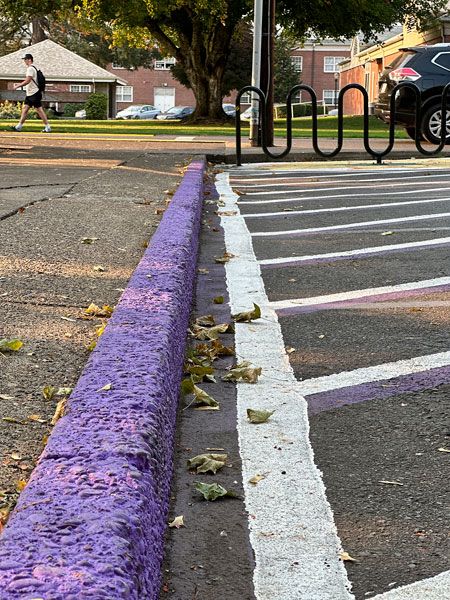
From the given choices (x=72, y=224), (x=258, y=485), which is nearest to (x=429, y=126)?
(x=72, y=224)

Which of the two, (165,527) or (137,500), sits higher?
(137,500)

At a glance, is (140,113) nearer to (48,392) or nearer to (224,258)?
(224,258)

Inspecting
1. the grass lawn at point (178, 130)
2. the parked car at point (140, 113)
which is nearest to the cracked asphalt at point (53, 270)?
the grass lawn at point (178, 130)

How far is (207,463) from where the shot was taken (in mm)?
2992

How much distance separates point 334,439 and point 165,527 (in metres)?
0.86

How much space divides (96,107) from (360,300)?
4728 centimetres

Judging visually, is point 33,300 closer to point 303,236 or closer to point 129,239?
point 129,239

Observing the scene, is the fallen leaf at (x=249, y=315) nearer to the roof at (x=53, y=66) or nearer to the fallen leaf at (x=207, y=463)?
the fallen leaf at (x=207, y=463)

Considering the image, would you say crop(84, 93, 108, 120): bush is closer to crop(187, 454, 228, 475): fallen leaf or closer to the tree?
the tree

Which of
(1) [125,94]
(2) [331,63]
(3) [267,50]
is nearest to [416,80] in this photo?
(3) [267,50]

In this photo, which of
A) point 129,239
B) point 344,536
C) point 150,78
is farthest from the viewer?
point 150,78

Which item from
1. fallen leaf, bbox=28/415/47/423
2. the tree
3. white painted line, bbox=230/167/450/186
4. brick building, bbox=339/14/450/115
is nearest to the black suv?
white painted line, bbox=230/167/450/186

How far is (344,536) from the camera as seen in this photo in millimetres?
2547

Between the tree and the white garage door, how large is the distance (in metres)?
55.1
